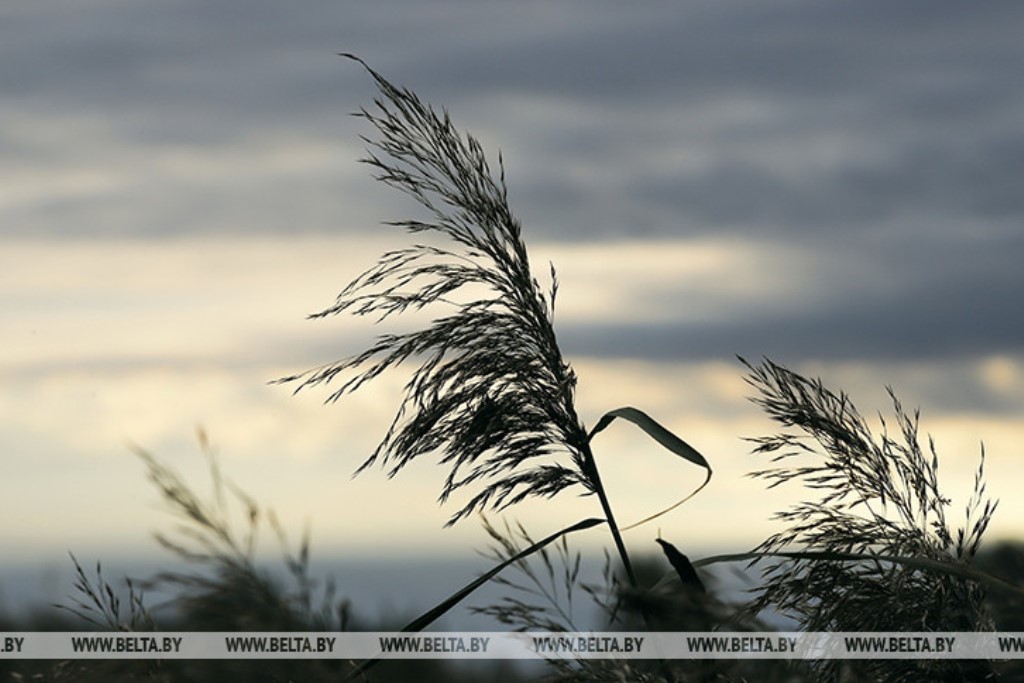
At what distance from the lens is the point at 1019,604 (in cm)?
260

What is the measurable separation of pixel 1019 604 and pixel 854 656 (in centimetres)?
36

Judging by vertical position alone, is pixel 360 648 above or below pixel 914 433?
below

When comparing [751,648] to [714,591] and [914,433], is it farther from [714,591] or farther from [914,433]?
[914,433]

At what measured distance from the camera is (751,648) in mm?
2406

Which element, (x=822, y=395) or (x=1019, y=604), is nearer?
(x=1019, y=604)

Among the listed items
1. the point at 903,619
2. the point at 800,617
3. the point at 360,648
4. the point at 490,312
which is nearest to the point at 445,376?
the point at 490,312

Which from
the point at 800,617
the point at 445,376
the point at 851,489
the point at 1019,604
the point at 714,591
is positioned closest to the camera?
the point at 714,591

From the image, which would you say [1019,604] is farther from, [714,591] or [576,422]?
[576,422]

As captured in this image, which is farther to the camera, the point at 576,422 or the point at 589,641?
the point at 576,422

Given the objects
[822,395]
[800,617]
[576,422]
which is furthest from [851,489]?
[576,422]

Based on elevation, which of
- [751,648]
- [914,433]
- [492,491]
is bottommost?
[751,648]

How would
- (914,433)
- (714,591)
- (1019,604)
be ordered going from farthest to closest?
1. (914,433)
2. (1019,604)
3. (714,591)

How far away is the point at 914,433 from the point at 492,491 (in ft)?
4.05

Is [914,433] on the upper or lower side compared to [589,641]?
upper
